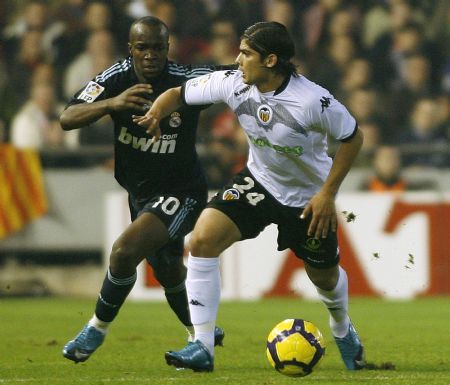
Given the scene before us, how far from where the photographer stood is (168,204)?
8.12m

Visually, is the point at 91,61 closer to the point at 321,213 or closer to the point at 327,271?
the point at 327,271

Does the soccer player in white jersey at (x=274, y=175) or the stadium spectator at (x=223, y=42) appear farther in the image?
the stadium spectator at (x=223, y=42)

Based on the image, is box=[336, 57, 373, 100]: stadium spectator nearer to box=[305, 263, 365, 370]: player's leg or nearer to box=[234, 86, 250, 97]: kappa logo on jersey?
box=[305, 263, 365, 370]: player's leg

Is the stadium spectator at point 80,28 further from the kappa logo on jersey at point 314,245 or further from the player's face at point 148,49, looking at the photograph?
the kappa logo on jersey at point 314,245

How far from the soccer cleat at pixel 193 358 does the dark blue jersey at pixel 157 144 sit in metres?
1.38

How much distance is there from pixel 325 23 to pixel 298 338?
882 cm

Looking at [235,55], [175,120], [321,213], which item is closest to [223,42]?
[235,55]

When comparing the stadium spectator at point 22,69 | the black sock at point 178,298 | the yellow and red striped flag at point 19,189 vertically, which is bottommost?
the yellow and red striped flag at point 19,189

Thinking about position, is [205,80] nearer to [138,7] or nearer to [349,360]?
[349,360]

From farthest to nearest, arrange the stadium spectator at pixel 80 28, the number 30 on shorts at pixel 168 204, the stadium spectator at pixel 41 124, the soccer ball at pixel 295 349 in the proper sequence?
the stadium spectator at pixel 80 28, the stadium spectator at pixel 41 124, the number 30 on shorts at pixel 168 204, the soccer ball at pixel 295 349

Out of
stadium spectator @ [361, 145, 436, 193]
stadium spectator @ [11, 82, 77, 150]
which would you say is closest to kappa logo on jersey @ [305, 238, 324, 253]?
stadium spectator @ [361, 145, 436, 193]

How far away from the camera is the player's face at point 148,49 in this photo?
7.96m

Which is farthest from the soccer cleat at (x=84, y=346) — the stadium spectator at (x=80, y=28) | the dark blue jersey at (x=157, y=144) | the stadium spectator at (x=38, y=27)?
the stadium spectator at (x=38, y=27)

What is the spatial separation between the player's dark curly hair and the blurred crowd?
6886 millimetres
